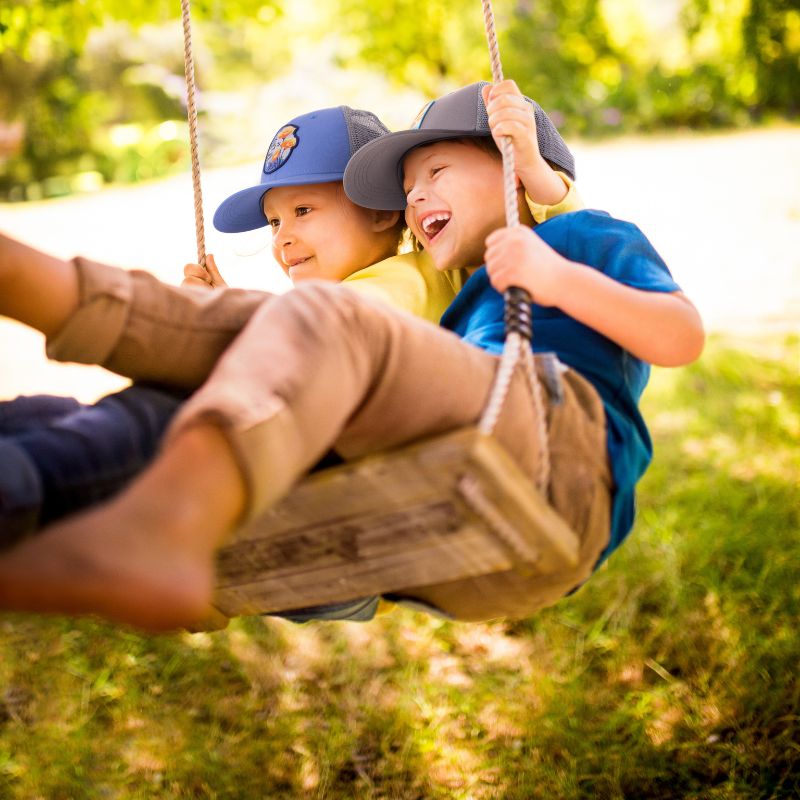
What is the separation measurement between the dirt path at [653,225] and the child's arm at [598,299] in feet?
11.2

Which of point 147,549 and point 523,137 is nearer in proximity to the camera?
point 147,549

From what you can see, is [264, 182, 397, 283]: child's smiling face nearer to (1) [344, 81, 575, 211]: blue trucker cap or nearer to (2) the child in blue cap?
(2) the child in blue cap

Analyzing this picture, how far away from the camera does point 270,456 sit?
3.11 ft

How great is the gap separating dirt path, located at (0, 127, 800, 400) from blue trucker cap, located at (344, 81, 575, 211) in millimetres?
2811

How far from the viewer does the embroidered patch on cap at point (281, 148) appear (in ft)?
6.74

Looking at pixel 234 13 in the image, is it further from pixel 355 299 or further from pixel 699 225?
pixel 699 225

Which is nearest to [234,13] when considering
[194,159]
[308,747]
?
[194,159]

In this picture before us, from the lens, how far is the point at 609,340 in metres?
1.53

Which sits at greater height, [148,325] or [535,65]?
[535,65]

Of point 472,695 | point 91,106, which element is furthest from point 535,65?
point 472,695

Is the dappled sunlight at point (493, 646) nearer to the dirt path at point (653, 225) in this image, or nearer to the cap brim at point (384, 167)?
the cap brim at point (384, 167)

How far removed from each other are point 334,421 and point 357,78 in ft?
44.7

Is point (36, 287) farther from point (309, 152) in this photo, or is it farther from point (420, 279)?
point (309, 152)

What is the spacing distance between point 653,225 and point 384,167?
6932 millimetres
